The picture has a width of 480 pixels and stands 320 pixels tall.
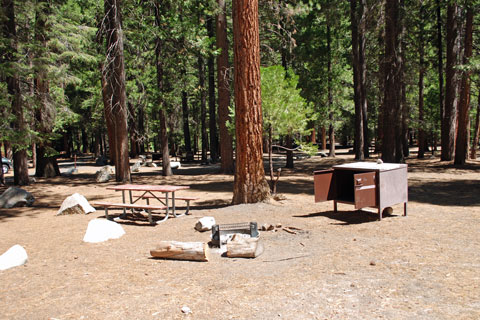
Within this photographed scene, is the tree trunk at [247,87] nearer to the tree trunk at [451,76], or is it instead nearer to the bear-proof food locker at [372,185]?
the bear-proof food locker at [372,185]

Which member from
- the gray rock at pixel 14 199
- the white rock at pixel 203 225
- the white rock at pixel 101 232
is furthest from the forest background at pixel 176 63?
the white rock at pixel 101 232

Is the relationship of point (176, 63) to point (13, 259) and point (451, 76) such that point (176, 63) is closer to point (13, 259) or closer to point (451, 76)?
point (13, 259)

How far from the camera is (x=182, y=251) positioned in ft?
20.0

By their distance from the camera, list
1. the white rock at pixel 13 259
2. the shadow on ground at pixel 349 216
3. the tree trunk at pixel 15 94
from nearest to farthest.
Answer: the white rock at pixel 13 259
the shadow on ground at pixel 349 216
the tree trunk at pixel 15 94

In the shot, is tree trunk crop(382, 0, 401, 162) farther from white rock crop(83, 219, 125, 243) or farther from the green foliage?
white rock crop(83, 219, 125, 243)

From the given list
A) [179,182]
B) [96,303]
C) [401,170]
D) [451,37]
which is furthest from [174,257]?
[451,37]

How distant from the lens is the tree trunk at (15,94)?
464 inches

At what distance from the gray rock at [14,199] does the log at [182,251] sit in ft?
25.6

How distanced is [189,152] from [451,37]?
1910cm

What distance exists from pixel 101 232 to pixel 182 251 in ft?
8.06

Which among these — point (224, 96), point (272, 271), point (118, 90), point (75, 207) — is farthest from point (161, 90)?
point (272, 271)

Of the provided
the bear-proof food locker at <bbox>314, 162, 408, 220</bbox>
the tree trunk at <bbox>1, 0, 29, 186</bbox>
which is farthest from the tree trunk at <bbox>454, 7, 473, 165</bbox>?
the tree trunk at <bbox>1, 0, 29, 186</bbox>

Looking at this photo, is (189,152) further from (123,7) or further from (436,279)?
(436,279)

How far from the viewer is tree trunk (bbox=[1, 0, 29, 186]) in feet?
38.7
